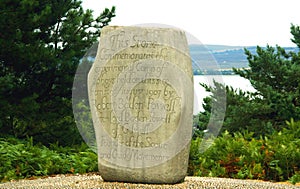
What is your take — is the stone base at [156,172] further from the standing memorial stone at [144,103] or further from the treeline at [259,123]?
the treeline at [259,123]

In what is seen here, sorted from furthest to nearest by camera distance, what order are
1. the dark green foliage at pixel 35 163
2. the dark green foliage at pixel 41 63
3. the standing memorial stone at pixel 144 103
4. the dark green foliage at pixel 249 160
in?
the dark green foliage at pixel 41 63 → the dark green foliage at pixel 35 163 → the dark green foliage at pixel 249 160 → the standing memorial stone at pixel 144 103

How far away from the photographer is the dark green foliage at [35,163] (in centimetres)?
970

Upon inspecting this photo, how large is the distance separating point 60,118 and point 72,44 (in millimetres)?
1682

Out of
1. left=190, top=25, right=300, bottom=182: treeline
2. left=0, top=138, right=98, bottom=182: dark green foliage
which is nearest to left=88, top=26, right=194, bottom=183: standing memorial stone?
left=190, top=25, right=300, bottom=182: treeline

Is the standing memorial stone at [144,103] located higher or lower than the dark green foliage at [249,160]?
higher

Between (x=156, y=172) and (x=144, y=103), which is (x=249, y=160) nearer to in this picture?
(x=156, y=172)

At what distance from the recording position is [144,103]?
22.3 ft

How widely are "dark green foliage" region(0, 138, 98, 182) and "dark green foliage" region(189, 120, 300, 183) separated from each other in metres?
1.89

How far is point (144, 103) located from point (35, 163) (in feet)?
12.9

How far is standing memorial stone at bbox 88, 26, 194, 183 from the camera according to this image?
6762mm

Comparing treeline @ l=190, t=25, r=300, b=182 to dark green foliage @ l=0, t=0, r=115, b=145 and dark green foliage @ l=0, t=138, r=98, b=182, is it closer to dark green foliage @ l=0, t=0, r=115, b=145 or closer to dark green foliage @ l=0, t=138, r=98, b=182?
dark green foliage @ l=0, t=138, r=98, b=182

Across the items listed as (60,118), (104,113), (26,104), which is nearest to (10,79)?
(26,104)

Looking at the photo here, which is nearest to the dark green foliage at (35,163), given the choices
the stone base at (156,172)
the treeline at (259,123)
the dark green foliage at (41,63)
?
the dark green foliage at (41,63)

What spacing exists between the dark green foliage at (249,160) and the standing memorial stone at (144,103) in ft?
8.46
